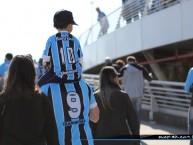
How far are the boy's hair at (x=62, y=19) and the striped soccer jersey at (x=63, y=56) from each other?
77mm

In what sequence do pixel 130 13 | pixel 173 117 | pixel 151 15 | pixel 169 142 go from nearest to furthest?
pixel 169 142 < pixel 173 117 < pixel 151 15 < pixel 130 13

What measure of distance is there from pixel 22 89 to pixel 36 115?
231 millimetres

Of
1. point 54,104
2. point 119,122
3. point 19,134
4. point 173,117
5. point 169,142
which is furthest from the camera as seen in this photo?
point 173,117

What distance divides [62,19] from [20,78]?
99cm

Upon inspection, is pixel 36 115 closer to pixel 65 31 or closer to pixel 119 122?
pixel 65 31

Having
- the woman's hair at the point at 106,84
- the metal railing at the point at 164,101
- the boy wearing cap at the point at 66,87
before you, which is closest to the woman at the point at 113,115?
the woman's hair at the point at 106,84

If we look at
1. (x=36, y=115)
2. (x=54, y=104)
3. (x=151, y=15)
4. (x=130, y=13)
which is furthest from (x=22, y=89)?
(x=130, y=13)

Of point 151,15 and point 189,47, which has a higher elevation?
point 151,15

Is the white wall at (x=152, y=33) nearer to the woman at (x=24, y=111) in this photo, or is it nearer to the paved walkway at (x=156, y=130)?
the paved walkway at (x=156, y=130)

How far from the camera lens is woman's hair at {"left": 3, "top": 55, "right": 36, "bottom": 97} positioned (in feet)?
12.0

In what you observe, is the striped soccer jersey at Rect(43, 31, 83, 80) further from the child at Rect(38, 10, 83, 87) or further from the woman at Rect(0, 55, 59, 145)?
the woman at Rect(0, 55, 59, 145)

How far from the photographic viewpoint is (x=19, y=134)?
3605 mm

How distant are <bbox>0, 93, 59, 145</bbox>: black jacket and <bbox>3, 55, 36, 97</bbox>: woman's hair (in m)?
0.05

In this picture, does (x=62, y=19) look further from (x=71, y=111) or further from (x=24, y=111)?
(x=24, y=111)
